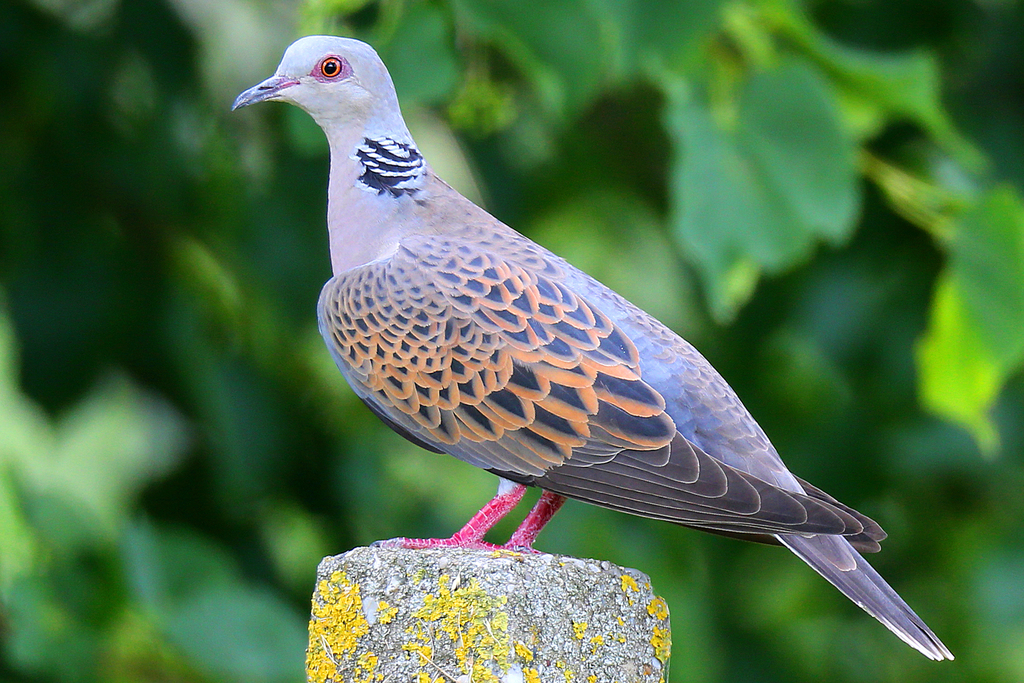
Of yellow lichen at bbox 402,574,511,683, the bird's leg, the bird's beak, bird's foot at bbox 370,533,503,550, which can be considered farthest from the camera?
the bird's beak

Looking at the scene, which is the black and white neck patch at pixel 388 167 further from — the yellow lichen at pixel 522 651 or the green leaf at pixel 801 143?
the green leaf at pixel 801 143

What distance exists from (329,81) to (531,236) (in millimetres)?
4401

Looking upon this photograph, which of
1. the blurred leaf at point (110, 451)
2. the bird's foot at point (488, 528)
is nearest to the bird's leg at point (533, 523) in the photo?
the bird's foot at point (488, 528)

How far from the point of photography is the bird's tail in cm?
282

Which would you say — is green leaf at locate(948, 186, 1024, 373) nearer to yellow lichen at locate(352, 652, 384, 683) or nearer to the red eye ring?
the red eye ring

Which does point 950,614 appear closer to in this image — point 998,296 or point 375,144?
point 998,296

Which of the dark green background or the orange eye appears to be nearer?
the orange eye

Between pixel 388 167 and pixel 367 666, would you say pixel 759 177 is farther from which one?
pixel 367 666

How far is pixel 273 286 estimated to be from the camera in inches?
276

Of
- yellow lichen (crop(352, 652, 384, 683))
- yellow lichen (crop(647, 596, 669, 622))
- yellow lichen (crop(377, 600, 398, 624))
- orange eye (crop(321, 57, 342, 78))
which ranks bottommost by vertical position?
yellow lichen (crop(352, 652, 384, 683))

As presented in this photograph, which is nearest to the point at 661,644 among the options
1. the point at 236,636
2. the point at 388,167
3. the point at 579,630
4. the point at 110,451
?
the point at 579,630

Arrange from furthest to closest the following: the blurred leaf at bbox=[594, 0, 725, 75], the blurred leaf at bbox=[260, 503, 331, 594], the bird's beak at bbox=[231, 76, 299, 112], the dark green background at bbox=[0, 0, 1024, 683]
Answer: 1. the blurred leaf at bbox=[260, 503, 331, 594]
2. the dark green background at bbox=[0, 0, 1024, 683]
3. the blurred leaf at bbox=[594, 0, 725, 75]
4. the bird's beak at bbox=[231, 76, 299, 112]

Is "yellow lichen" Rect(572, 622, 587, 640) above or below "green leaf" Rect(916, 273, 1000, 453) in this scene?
below

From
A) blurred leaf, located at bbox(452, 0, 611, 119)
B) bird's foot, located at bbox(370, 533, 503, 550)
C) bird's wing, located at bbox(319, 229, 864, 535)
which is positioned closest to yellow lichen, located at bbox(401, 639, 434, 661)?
bird's foot, located at bbox(370, 533, 503, 550)
